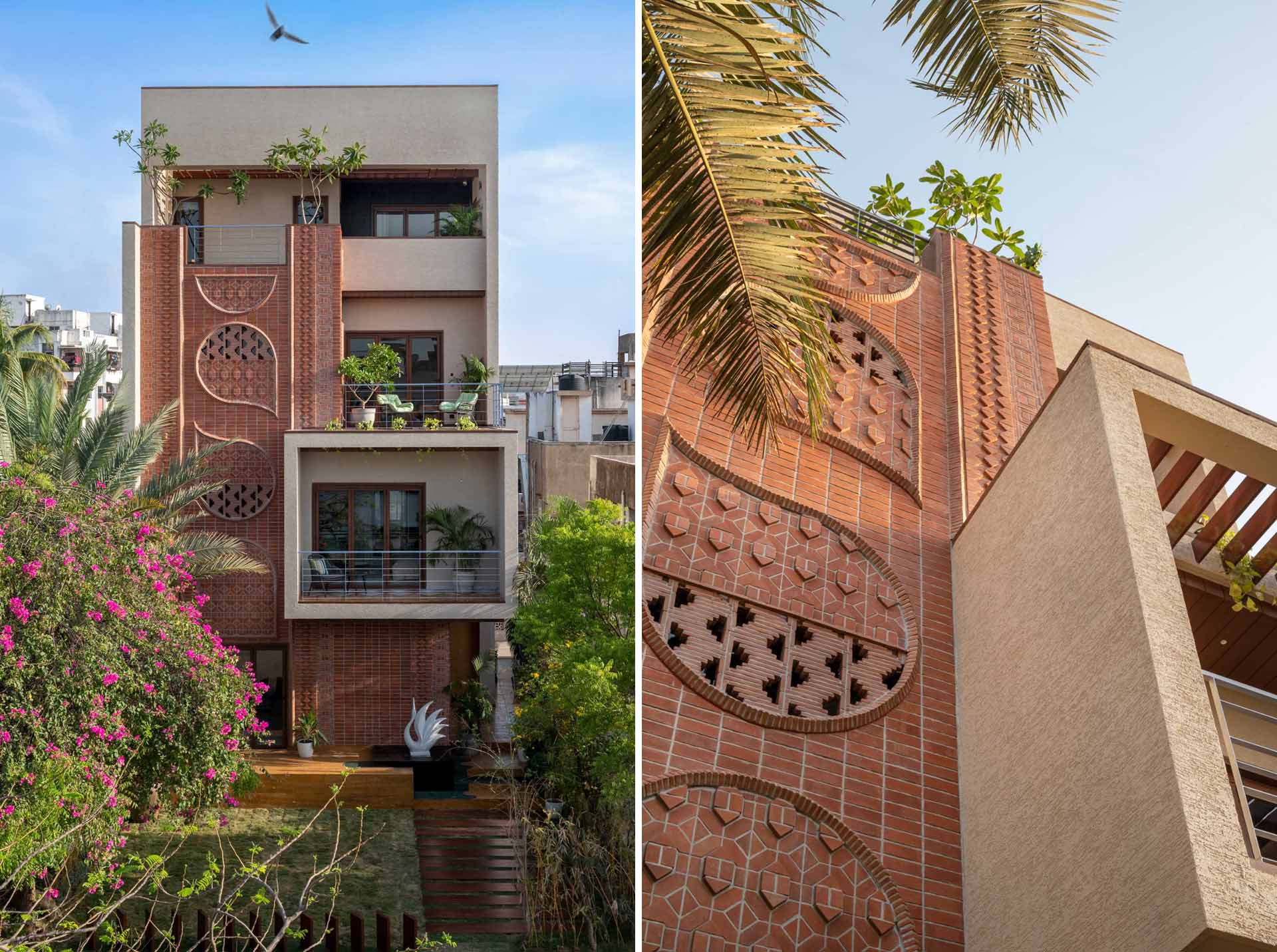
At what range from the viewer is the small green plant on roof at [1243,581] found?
228 inches

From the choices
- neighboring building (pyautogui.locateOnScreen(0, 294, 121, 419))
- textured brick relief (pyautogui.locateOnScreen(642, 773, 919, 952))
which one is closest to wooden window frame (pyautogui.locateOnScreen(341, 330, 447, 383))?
neighboring building (pyautogui.locateOnScreen(0, 294, 121, 419))

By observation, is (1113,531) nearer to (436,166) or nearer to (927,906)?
(927,906)

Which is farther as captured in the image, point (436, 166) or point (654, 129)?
point (436, 166)

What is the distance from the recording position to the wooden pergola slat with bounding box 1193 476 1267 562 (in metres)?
5.59

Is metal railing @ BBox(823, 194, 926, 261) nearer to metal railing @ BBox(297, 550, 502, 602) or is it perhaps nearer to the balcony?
the balcony

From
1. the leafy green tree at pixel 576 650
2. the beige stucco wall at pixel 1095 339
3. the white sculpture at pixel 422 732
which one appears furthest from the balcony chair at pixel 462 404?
the beige stucco wall at pixel 1095 339

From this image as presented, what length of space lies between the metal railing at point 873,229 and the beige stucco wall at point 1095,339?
185cm

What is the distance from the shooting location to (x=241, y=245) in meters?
7.36

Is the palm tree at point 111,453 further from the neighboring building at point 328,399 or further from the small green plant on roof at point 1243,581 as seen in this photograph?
the small green plant on roof at point 1243,581

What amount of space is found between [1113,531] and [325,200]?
231 inches

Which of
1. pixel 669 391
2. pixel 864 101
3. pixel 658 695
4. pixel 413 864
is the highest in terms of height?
pixel 864 101

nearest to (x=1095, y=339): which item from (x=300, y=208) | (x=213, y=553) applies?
(x=300, y=208)

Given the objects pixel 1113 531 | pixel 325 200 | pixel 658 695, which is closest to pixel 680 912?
pixel 658 695

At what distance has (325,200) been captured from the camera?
7.75 meters
